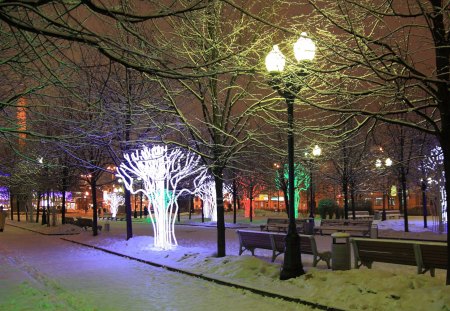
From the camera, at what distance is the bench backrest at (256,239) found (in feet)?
50.4

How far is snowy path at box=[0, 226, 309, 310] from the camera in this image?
9.84 m

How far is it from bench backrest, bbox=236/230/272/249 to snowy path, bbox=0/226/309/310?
3035 mm

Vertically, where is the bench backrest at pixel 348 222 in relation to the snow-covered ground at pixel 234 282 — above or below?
above

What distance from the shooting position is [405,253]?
11500 mm

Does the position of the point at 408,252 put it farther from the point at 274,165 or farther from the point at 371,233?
the point at 274,165

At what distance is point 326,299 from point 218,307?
2.03m

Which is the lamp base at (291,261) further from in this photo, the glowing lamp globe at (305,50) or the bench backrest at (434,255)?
the glowing lamp globe at (305,50)

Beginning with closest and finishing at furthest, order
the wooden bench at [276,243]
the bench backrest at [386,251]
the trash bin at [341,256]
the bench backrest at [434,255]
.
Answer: the bench backrest at [434,255], the bench backrest at [386,251], the trash bin at [341,256], the wooden bench at [276,243]

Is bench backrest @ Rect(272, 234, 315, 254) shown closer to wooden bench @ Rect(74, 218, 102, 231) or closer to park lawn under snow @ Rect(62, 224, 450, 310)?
park lawn under snow @ Rect(62, 224, 450, 310)

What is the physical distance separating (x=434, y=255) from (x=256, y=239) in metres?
6.24

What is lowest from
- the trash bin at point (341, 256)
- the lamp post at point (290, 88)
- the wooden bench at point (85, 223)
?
the wooden bench at point (85, 223)

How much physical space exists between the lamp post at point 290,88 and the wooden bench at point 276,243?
5.51 ft

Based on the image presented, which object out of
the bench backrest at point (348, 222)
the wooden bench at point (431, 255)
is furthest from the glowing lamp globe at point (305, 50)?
the bench backrest at point (348, 222)

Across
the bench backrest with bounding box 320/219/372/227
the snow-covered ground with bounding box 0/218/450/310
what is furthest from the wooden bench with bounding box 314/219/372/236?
the snow-covered ground with bounding box 0/218/450/310
